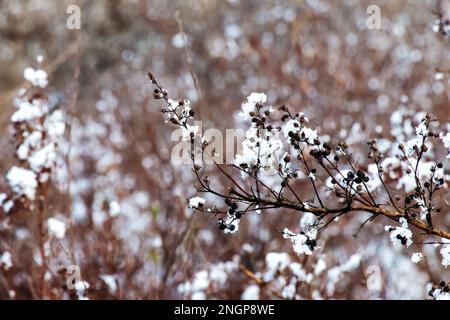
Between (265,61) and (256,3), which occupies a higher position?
(256,3)

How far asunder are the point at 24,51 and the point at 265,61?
643cm

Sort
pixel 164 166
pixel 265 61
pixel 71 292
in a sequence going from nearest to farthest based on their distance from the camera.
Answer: pixel 71 292 → pixel 164 166 → pixel 265 61

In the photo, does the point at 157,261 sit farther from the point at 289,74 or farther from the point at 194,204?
the point at 289,74

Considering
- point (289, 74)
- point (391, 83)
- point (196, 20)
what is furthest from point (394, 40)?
point (196, 20)

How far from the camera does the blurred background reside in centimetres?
548

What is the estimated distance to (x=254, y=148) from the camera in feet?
8.45

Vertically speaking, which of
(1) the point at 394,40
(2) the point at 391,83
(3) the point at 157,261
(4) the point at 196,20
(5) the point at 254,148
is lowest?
(5) the point at 254,148

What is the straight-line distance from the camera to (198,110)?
5.13 meters

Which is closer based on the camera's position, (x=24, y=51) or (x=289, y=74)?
Result: (x=289, y=74)

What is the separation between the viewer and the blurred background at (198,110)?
548 centimetres

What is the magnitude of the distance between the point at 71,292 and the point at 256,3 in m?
8.92
